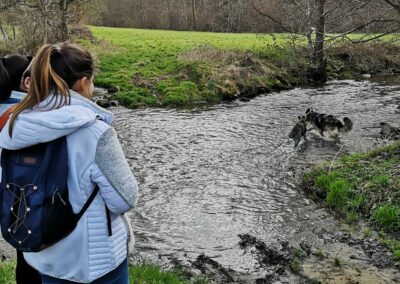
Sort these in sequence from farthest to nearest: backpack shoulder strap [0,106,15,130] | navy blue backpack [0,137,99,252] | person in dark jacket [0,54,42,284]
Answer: person in dark jacket [0,54,42,284], backpack shoulder strap [0,106,15,130], navy blue backpack [0,137,99,252]

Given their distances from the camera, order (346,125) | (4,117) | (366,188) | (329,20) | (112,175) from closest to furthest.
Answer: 1. (112,175)
2. (4,117)
3. (366,188)
4. (346,125)
5. (329,20)

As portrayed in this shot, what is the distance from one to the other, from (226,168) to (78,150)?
8642mm

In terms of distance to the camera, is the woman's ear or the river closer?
the woman's ear

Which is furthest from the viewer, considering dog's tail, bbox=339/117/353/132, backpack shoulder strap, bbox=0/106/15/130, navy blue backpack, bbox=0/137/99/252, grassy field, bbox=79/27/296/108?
grassy field, bbox=79/27/296/108

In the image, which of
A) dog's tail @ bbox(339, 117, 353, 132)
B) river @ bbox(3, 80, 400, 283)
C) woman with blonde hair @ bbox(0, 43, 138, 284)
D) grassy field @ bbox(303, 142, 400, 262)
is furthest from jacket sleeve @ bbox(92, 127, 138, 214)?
dog's tail @ bbox(339, 117, 353, 132)

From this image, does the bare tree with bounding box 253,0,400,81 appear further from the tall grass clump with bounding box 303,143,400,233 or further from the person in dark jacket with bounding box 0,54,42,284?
the person in dark jacket with bounding box 0,54,42,284

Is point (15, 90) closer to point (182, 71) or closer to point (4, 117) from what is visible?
point (4, 117)

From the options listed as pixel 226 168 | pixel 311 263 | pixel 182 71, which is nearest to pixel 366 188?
pixel 311 263

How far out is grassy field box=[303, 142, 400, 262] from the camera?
7555 mm

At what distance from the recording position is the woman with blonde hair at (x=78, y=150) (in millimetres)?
2564

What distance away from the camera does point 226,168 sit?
1111cm

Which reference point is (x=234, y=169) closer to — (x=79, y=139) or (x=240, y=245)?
(x=240, y=245)

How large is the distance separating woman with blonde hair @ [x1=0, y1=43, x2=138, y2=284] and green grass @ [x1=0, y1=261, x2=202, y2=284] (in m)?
→ 2.51

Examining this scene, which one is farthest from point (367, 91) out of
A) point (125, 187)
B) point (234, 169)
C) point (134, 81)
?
point (125, 187)
